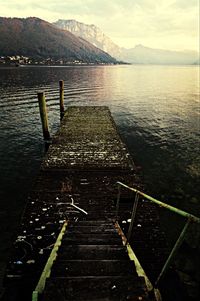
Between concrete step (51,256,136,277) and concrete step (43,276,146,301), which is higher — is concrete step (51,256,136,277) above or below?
below

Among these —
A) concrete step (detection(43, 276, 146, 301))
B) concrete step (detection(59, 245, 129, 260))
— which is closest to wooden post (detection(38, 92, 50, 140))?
concrete step (detection(59, 245, 129, 260))

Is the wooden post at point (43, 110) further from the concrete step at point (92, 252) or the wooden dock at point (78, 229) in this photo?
the concrete step at point (92, 252)

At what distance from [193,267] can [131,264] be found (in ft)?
17.5

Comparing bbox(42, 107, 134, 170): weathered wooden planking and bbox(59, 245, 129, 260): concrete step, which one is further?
bbox(42, 107, 134, 170): weathered wooden planking

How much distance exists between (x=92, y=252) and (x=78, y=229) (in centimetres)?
160

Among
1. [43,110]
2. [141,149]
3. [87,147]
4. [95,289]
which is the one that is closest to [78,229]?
[95,289]

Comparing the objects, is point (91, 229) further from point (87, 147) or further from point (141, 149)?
point (141, 149)

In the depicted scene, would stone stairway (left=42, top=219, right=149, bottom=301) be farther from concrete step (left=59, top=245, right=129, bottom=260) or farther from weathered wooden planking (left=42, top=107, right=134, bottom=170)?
weathered wooden planking (left=42, top=107, right=134, bottom=170)

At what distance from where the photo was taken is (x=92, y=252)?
4.99 m

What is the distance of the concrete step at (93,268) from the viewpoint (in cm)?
412

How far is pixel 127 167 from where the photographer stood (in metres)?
11.3

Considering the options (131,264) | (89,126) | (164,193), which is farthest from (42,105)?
(131,264)

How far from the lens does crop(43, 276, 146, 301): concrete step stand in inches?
132

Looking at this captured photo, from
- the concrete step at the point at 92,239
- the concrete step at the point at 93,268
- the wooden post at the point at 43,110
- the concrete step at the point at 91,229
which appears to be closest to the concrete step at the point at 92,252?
the concrete step at the point at 92,239
